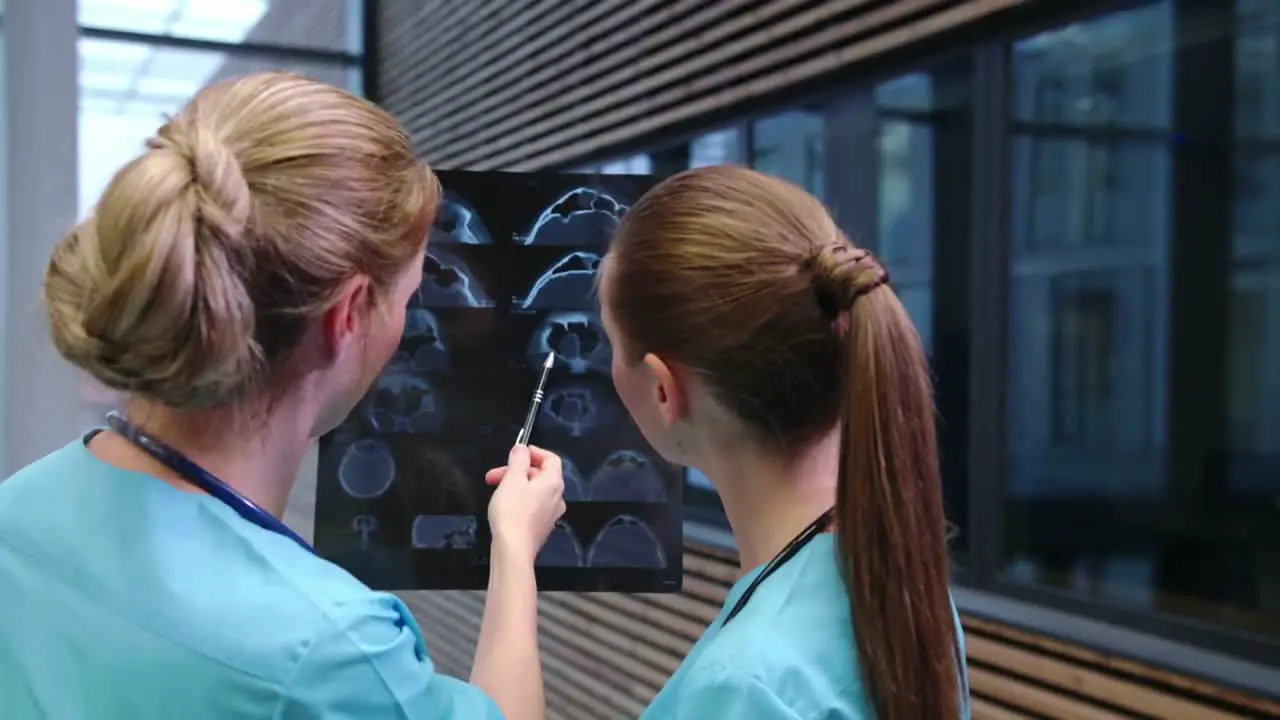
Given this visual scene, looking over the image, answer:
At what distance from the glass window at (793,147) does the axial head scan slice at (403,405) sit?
1.89m

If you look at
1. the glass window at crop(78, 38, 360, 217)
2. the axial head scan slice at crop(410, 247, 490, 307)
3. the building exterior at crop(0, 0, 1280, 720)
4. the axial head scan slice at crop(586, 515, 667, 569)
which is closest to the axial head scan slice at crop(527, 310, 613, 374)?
the axial head scan slice at crop(410, 247, 490, 307)

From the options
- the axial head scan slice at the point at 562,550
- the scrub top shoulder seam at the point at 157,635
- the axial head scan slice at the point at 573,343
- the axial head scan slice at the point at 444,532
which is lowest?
the axial head scan slice at the point at 562,550

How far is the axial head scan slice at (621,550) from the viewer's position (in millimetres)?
1522

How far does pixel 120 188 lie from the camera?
767 mm

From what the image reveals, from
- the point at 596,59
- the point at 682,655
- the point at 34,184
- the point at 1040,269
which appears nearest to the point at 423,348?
the point at 34,184

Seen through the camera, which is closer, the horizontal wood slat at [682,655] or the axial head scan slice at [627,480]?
the axial head scan slice at [627,480]

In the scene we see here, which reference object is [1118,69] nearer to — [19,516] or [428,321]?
[428,321]

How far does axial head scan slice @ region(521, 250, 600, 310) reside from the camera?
150cm

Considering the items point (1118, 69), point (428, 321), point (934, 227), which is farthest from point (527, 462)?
point (1118, 69)

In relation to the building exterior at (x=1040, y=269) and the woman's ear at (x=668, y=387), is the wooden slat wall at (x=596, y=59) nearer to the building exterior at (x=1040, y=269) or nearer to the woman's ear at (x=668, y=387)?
the building exterior at (x=1040, y=269)

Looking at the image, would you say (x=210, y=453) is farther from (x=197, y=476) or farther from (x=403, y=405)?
(x=403, y=405)

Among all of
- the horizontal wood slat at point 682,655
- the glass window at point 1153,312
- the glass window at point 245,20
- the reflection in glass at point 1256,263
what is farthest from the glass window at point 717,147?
the glass window at point 245,20

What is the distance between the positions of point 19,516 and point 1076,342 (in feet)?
11.7

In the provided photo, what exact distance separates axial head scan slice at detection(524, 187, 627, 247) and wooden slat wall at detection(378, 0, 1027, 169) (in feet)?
4.01
